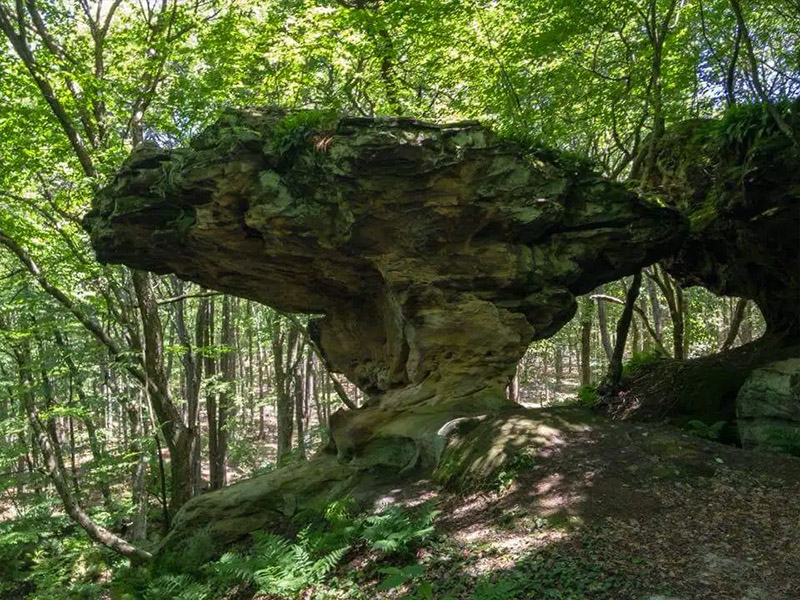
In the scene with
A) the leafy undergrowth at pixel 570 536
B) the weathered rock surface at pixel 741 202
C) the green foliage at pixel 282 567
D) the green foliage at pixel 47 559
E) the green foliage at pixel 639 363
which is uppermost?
the weathered rock surface at pixel 741 202

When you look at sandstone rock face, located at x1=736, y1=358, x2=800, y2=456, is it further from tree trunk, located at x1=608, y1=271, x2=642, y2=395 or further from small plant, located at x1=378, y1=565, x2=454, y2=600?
small plant, located at x1=378, y1=565, x2=454, y2=600

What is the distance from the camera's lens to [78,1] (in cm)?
1100

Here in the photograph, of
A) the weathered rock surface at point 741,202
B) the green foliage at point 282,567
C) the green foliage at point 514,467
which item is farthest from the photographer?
the weathered rock surface at point 741,202

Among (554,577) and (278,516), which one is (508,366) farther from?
(554,577)

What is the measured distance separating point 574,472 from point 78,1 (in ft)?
40.9

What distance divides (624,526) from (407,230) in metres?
5.25

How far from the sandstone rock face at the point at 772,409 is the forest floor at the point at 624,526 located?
716mm

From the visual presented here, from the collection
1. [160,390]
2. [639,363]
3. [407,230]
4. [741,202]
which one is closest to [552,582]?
[407,230]

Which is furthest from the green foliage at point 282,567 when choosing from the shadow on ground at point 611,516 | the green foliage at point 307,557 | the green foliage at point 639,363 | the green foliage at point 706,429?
the green foliage at point 639,363

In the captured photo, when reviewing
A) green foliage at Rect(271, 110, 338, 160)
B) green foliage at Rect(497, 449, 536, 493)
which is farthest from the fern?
green foliage at Rect(271, 110, 338, 160)

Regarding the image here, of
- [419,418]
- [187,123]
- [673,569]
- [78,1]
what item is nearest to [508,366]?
[419,418]

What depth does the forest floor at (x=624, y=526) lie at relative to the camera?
4.15 metres

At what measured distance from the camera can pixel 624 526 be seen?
5.01 m

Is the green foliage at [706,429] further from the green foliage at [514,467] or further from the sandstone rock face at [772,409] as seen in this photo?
the green foliage at [514,467]
